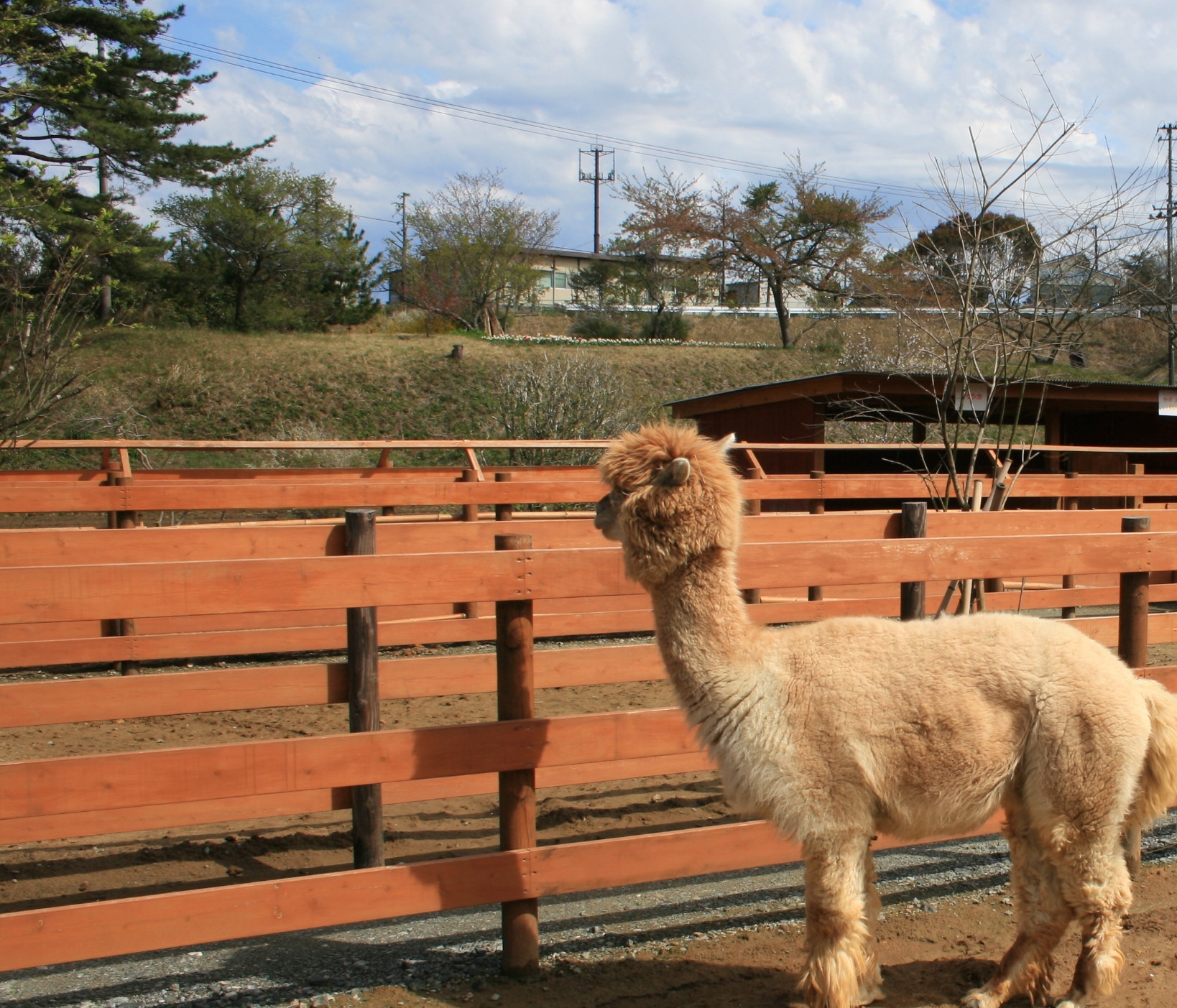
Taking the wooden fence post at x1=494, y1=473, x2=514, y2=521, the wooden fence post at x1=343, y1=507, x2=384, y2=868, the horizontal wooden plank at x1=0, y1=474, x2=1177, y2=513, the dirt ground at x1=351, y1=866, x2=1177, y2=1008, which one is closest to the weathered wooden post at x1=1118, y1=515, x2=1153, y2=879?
the dirt ground at x1=351, y1=866, x2=1177, y2=1008

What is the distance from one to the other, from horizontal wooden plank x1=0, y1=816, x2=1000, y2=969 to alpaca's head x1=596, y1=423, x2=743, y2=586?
981 millimetres

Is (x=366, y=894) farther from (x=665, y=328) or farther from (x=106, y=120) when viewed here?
(x=665, y=328)

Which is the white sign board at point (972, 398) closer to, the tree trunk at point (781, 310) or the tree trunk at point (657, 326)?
the tree trunk at point (657, 326)

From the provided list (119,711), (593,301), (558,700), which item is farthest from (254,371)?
(119,711)

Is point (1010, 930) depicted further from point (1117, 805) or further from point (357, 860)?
point (357, 860)

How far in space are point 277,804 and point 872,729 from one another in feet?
7.04

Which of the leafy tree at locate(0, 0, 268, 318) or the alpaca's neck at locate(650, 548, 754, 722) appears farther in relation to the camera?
the leafy tree at locate(0, 0, 268, 318)

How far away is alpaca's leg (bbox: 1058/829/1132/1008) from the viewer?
299 cm

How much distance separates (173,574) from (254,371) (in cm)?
2839

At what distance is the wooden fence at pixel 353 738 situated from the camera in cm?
272

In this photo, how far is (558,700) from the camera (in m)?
6.61

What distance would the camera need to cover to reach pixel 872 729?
2889mm

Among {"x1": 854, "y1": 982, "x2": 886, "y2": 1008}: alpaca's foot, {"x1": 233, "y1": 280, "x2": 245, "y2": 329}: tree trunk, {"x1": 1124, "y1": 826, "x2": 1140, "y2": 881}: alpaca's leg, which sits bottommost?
{"x1": 854, "y1": 982, "x2": 886, "y2": 1008}: alpaca's foot

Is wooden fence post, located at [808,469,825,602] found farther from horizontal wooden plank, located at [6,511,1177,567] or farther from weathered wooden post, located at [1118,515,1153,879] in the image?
weathered wooden post, located at [1118,515,1153,879]
